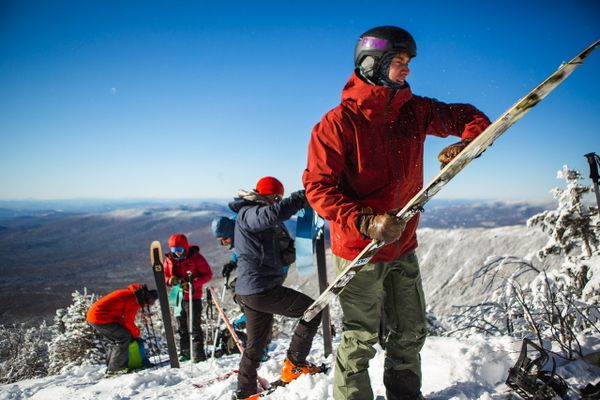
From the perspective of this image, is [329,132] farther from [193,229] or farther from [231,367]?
[193,229]

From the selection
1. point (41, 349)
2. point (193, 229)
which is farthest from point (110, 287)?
point (193, 229)

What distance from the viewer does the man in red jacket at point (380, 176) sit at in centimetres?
206

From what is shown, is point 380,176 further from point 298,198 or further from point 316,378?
point 316,378

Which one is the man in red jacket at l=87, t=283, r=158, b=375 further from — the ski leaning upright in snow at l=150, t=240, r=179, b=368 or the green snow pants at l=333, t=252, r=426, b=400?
the green snow pants at l=333, t=252, r=426, b=400

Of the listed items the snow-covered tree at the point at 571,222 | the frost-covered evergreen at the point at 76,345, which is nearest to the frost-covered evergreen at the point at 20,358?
the frost-covered evergreen at the point at 76,345

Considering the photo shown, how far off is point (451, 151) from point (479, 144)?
0.74ft

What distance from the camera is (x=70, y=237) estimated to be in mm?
128625

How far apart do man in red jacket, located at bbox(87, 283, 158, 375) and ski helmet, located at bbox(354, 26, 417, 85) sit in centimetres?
678

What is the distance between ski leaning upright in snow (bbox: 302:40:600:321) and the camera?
171 centimetres

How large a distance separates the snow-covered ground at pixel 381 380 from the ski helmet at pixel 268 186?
2.14 meters

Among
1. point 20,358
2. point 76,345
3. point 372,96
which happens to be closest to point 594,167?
point 372,96

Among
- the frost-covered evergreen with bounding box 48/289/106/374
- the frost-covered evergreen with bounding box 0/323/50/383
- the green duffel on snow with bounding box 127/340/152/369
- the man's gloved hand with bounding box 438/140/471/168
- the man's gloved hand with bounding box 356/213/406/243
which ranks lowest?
the frost-covered evergreen with bounding box 0/323/50/383

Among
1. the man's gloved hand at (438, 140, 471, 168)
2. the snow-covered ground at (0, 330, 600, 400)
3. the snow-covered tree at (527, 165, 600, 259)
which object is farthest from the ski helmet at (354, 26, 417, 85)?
the snow-covered tree at (527, 165, 600, 259)

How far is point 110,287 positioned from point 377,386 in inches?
3044
